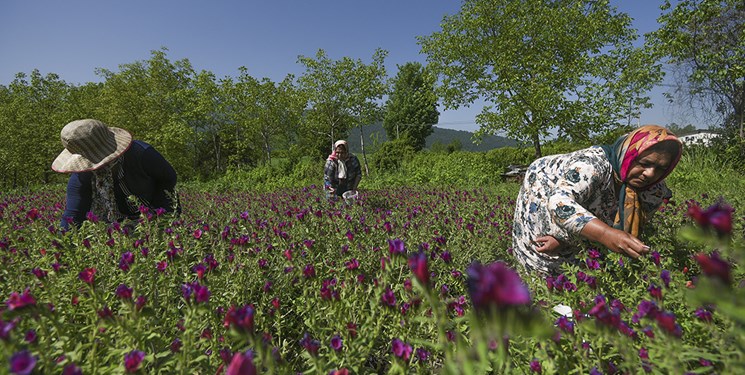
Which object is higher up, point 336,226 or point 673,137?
point 673,137

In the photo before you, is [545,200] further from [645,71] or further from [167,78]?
[167,78]

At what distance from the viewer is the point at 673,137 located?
6.61ft

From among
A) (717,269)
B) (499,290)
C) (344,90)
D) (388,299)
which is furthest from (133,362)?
(344,90)

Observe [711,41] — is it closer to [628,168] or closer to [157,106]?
Answer: [628,168]

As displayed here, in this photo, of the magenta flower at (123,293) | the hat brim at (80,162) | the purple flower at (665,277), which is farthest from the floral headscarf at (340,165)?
the purple flower at (665,277)

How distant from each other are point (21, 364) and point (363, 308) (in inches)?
56.5

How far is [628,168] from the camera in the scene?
2.19m

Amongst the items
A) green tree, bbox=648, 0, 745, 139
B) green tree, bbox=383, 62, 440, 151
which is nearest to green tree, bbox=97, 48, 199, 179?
green tree, bbox=648, 0, 745, 139

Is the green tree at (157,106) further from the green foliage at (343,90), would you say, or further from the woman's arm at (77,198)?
the woman's arm at (77,198)

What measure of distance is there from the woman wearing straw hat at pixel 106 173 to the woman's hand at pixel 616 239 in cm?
333

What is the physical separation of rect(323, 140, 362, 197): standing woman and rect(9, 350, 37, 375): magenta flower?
16.9ft

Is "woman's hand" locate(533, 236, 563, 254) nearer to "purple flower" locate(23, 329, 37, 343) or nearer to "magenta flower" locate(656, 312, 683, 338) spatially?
"magenta flower" locate(656, 312, 683, 338)

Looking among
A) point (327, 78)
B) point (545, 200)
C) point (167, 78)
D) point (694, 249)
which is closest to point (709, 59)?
point (694, 249)

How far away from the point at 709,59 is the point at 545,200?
11920mm
